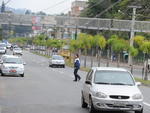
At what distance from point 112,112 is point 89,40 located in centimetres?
5854

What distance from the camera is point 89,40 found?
76.2m

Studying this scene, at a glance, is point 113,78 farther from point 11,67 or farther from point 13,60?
point 13,60

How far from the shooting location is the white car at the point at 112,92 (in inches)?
650

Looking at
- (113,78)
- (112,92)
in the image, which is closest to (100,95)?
(112,92)

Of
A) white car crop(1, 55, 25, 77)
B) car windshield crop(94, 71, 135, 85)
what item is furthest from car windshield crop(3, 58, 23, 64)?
car windshield crop(94, 71, 135, 85)

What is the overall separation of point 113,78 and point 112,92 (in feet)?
4.68

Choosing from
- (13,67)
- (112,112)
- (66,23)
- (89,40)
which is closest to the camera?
(112,112)

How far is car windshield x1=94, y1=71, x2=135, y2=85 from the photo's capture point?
58.3 feet

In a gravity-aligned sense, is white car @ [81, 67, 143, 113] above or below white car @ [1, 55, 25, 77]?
above

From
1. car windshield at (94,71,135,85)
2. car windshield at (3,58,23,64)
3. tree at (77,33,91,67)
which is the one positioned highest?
car windshield at (94,71,135,85)

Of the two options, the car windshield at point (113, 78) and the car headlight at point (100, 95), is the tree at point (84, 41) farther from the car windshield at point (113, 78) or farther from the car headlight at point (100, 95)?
the car headlight at point (100, 95)

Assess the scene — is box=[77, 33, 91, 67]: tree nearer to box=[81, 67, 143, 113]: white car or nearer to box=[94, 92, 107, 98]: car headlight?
box=[81, 67, 143, 113]: white car

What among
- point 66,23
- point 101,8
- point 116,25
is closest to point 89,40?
point 116,25

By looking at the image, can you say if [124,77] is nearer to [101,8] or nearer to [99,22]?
[99,22]
